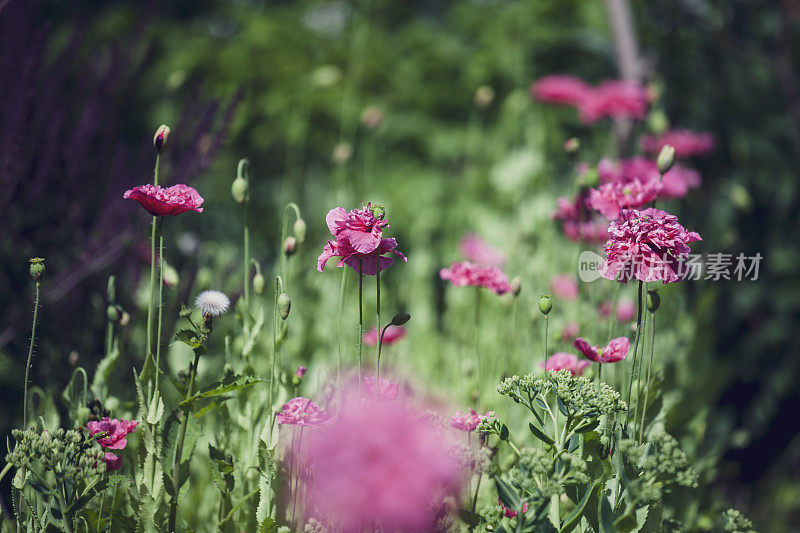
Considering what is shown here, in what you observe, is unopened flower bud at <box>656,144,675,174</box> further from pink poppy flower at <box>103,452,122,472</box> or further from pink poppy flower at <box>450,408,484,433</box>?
pink poppy flower at <box>103,452,122,472</box>

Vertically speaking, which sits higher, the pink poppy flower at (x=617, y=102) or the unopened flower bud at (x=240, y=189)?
the pink poppy flower at (x=617, y=102)

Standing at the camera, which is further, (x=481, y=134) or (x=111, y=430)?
(x=481, y=134)

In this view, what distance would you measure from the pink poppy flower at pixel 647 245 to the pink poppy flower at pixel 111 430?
662mm

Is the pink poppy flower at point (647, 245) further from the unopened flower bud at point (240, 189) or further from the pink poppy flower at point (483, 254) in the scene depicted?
the pink poppy flower at point (483, 254)

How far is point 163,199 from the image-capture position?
30.2 inches

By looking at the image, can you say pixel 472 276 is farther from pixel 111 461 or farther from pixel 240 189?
pixel 111 461

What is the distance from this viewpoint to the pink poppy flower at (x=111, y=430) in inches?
31.6

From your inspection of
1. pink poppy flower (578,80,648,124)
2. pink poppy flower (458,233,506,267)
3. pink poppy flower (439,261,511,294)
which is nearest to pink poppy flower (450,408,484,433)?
pink poppy flower (439,261,511,294)

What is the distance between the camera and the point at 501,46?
227 cm

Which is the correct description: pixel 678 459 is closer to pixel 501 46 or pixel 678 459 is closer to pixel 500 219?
pixel 500 219

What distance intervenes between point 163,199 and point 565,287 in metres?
1.12

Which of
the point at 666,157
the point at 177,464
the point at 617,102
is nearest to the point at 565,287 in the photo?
the point at 617,102

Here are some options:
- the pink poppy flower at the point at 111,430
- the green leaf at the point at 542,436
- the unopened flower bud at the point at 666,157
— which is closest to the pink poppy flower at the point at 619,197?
the unopened flower bud at the point at 666,157

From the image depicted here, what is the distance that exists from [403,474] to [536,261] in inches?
53.6
